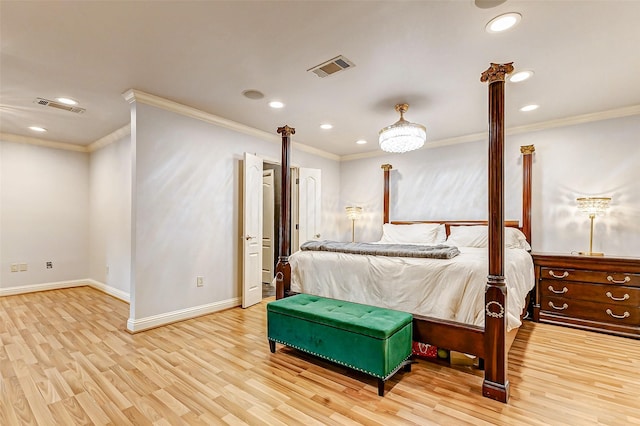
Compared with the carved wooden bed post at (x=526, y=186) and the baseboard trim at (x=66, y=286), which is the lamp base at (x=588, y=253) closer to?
Result: the carved wooden bed post at (x=526, y=186)

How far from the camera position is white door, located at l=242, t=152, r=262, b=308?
4.13 meters

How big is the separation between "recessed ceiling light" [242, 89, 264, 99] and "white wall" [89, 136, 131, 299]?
233 centimetres

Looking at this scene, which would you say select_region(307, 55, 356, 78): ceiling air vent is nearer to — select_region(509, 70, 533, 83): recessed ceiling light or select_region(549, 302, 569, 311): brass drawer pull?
select_region(509, 70, 533, 83): recessed ceiling light

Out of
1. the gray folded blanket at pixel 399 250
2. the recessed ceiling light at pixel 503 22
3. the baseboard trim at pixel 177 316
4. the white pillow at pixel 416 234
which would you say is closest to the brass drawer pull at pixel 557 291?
the white pillow at pixel 416 234

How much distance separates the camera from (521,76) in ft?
9.05

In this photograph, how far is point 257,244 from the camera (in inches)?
173

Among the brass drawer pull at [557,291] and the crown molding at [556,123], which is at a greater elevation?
the crown molding at [556,123]

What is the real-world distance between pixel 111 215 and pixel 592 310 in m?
6.59

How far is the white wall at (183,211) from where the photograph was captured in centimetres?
325

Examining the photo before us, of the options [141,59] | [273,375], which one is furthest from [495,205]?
[141,59]

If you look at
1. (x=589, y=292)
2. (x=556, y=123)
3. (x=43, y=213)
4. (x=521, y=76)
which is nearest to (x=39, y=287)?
(x=43, y=213)

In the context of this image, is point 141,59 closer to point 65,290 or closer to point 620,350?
point 65,290

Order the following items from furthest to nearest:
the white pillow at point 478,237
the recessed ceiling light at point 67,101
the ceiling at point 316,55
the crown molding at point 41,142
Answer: the crown molding at point 41,142 < the white pillow at point 478,237 < the recessed ceiling light at point 67,101 < the ceiling at point 316,55

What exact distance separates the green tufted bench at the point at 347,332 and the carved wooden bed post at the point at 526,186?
2.73 meters
